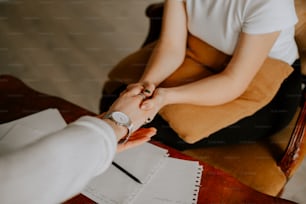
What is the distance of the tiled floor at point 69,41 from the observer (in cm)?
197

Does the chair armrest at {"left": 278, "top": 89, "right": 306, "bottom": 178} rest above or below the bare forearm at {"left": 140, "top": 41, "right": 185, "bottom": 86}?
below

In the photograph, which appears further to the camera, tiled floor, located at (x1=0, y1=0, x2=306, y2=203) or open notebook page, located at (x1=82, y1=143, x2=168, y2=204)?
tiled floor, located at (x1=0, y1=0, x2=306, y2=203)

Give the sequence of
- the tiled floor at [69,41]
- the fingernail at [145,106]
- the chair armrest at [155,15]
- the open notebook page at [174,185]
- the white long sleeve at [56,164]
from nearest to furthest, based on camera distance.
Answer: the white long sleeve at [56,164], the open notebook page at [174,185], the fingernail at [145,106], the chair armrest at [155,15], the tiled floor at [69,41]

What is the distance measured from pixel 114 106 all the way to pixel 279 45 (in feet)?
1.67

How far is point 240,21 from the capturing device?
1.06 m

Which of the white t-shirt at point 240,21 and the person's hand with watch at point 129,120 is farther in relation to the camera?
the white t-shirt at point 240,21

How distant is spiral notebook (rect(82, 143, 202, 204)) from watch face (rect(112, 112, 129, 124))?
0.08m

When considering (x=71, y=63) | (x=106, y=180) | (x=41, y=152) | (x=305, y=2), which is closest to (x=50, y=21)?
(x=71, y=63)

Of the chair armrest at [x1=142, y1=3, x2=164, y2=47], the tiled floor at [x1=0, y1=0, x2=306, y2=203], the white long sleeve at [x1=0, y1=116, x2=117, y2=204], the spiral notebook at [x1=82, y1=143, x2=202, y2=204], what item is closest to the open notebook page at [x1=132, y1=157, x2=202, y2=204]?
the spiral notebook at [x1=82, y1=143, x2=202, y2=204]

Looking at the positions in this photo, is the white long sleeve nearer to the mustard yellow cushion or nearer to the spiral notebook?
the spiral notebook

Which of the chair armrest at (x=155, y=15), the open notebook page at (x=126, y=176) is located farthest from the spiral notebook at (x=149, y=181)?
the chair armrest at (x=155, y=15)

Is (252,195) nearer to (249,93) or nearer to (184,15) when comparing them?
(249,93)

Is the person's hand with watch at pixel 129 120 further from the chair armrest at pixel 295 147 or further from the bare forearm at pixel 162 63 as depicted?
the chair armrest at pixel 295 147

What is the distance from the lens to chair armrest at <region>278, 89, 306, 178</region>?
1034mm
